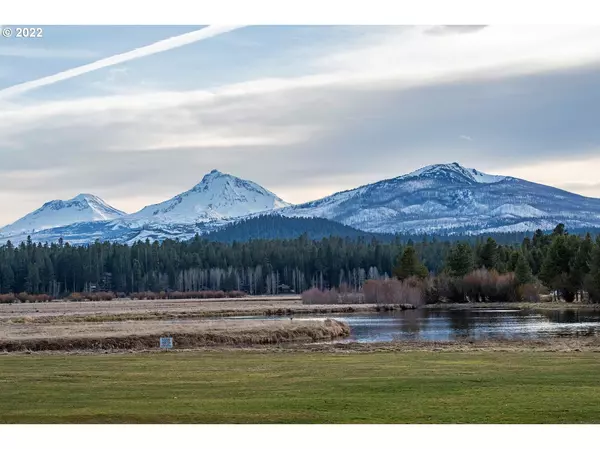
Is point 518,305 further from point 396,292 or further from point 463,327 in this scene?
point 463,327

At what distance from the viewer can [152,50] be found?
34094mm

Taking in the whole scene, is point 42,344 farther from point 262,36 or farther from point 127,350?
point 262,36

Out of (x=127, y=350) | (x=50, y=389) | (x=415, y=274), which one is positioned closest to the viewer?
(x=50, y=389)

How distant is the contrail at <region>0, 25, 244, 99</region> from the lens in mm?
32062

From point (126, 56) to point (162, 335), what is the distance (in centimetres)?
2453

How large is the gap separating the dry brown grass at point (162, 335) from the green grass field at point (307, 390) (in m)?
11.0

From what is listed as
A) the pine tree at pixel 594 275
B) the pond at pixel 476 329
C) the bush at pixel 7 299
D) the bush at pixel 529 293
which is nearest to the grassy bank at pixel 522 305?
the pine tree at pixel 594 275

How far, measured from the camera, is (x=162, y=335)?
55.2m

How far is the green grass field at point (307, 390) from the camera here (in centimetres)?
2500

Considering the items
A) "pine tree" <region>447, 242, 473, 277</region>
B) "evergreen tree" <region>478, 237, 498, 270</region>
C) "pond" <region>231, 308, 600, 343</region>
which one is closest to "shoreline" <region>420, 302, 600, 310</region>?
"pine tree" <region>447, 242, 473, 277</region>

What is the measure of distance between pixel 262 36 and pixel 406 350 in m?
19.3

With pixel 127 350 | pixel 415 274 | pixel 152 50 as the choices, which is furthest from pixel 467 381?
pixel 415 274
